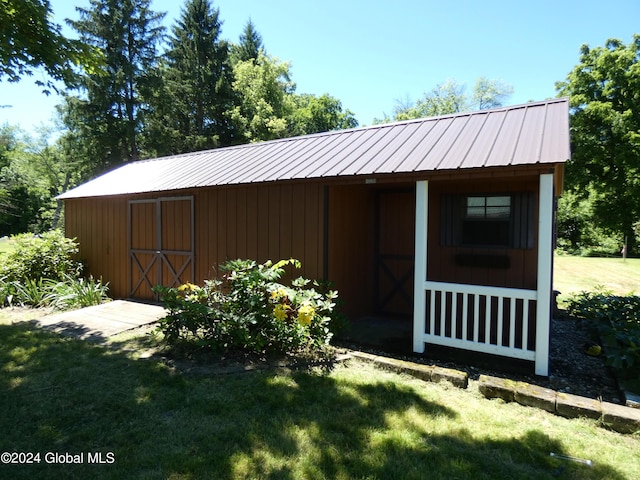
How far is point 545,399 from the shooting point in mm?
3084

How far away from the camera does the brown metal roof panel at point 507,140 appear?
376cm

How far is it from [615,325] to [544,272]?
1.89 metres

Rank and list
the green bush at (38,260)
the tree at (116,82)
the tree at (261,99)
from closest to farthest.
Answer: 1. the green bush at (38,260)
2. the tree at (116,82)
3. the tree at (261,99)

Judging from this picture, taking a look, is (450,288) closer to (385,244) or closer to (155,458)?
(385,244)

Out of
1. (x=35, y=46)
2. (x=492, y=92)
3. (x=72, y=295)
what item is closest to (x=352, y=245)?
(x=72, y=295)

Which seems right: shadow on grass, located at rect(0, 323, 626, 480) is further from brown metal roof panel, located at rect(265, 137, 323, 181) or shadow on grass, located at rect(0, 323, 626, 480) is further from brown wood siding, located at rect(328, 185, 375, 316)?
brown metal roof panel, located at rect(265, 137, 323, 181)

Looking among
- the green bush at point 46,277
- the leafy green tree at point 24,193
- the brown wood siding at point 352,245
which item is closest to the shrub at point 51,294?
the green bush at point 46,277

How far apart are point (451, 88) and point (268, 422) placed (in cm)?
3284

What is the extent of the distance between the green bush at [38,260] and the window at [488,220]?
781 centimetres

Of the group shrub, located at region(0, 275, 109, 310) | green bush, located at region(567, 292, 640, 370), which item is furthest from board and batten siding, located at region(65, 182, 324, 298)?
green bush, located at region(567, 292, 640, 370)

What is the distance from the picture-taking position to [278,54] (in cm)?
2791

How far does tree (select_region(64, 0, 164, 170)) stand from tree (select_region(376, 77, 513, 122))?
764 inches

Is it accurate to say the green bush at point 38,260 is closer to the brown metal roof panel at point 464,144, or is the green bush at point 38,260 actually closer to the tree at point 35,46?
the tree at point 35,46

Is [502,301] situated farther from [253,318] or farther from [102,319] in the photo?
[102,319]
